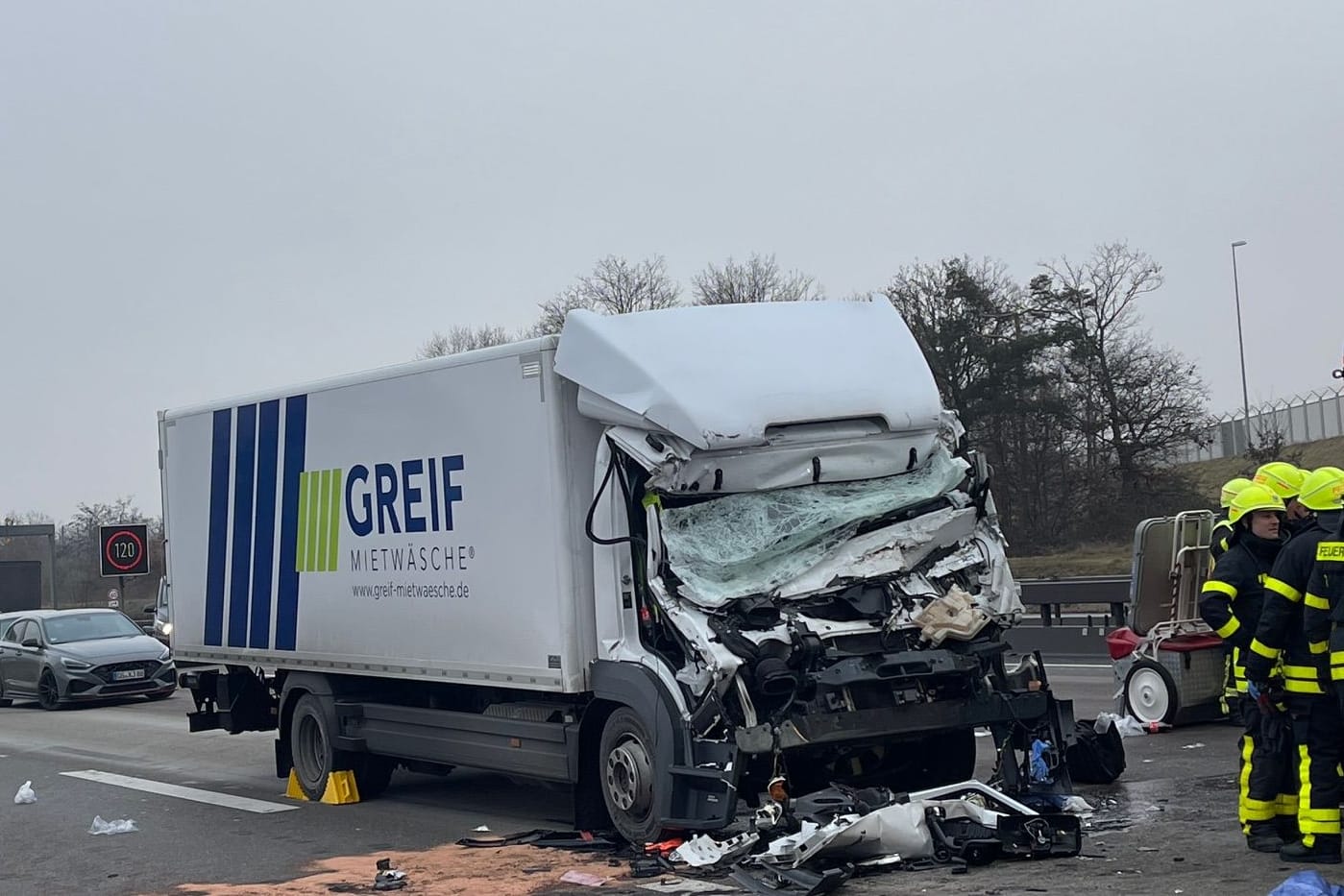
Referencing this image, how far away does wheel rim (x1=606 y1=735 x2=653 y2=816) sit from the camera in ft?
29.4

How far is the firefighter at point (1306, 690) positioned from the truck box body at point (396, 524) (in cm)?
384

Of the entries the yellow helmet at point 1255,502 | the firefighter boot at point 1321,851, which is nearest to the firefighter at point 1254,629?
the yellow helmet at point 1255,502

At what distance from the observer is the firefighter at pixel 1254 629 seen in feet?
25.6

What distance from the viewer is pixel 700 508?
934 centimetres

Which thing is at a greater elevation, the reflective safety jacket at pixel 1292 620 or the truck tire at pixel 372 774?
the reflective safety jacket at pixel 1292 620

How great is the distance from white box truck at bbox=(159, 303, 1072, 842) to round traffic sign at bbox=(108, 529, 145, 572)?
18581mm

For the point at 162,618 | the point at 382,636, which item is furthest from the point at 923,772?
the point at 162,618

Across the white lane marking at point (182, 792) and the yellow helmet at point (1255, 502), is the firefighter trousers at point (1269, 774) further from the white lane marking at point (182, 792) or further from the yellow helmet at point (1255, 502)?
the white lane marking at point (182, 792)

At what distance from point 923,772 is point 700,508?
228 centimetres

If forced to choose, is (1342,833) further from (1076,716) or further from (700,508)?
(1076,716)

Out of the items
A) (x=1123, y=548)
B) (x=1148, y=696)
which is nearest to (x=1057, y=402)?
(x=1123, y=548)

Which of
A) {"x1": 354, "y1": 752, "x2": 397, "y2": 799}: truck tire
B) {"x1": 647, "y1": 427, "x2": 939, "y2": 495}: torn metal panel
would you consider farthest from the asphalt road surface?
{"x1": 647, "y1": 427, "x2": 939, "y2": 495}: torn metal panel

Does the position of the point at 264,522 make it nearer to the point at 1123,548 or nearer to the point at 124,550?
the point at 124,550

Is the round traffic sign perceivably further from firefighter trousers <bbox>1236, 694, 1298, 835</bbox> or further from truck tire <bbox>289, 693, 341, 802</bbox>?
firefighter trousers <bbox>1236, 694, 1298, 835</bbox>
